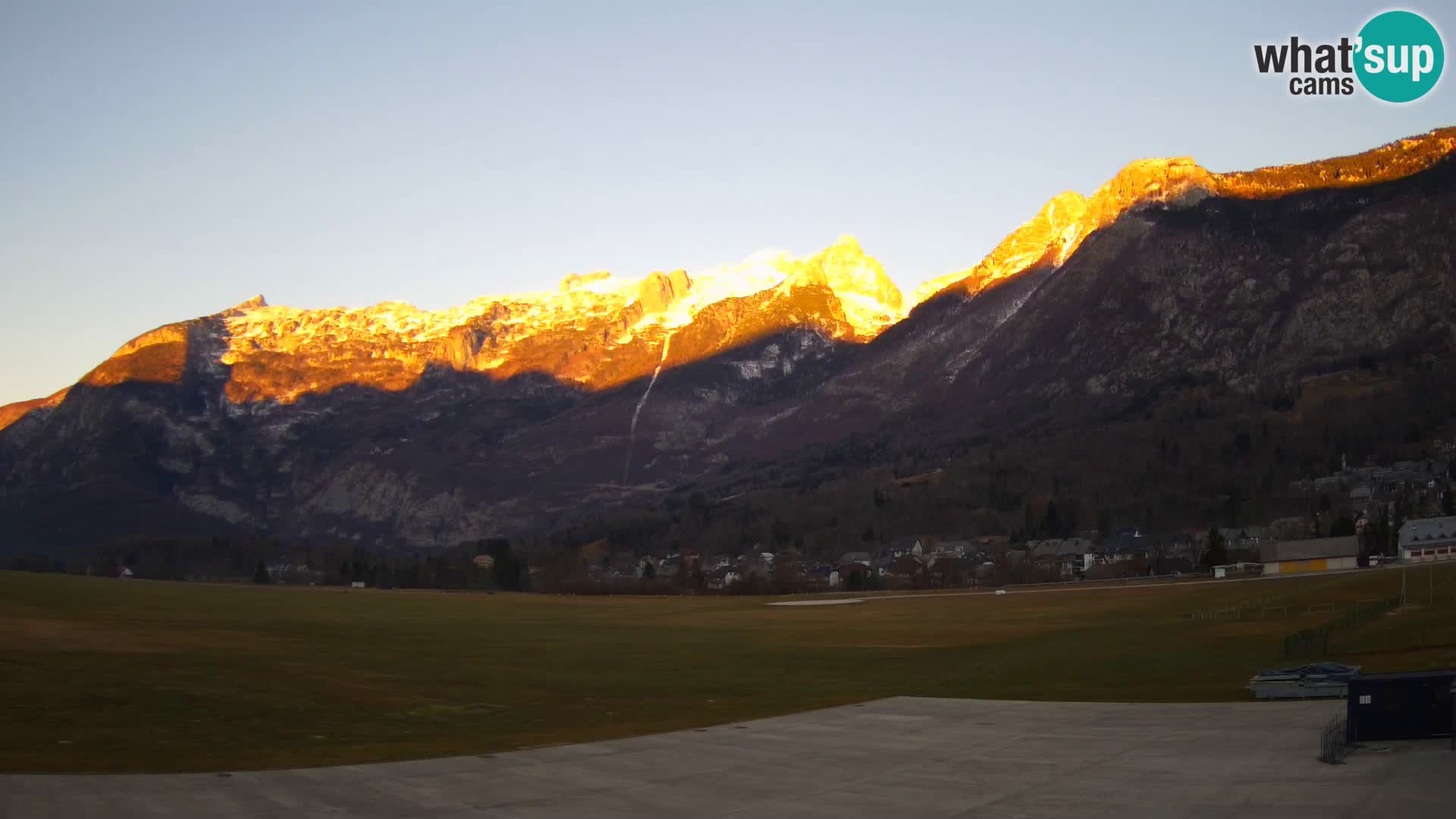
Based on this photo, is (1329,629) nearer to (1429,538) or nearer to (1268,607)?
(1268,607)

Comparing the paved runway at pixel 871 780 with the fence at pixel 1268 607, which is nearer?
the paved runway at pixel 871 780

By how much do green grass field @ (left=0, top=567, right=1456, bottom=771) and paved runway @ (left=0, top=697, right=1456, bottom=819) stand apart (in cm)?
367

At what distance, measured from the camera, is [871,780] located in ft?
130

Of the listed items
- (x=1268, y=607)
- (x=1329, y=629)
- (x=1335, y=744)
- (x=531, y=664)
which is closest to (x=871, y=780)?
(x=1335, y=744)

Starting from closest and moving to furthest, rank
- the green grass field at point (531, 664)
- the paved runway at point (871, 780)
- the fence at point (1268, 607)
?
the paved runway at point (871, 780) → the green grass field at point (531, 664) → the fence at point (1268, 607)

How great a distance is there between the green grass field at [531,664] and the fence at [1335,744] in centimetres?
1559

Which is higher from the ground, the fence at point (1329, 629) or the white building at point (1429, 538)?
the white building at point (1429, 538)

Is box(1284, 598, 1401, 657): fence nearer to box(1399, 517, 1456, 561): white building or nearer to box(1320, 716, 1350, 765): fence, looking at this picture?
box(1320, 716, 1350, 765): fence

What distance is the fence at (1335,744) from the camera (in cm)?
3794

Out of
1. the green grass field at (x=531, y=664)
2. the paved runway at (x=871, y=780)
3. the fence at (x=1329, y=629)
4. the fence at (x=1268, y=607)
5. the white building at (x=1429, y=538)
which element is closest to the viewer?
the paved runway at (x=871, y=780)

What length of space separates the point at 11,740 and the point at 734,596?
151 meters

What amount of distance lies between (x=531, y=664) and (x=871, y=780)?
43.1 m

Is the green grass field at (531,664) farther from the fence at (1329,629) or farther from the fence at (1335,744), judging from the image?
the fence at (1335,744)

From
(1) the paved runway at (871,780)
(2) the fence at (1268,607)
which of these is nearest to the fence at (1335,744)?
(1) the paved runway at (871,780)
